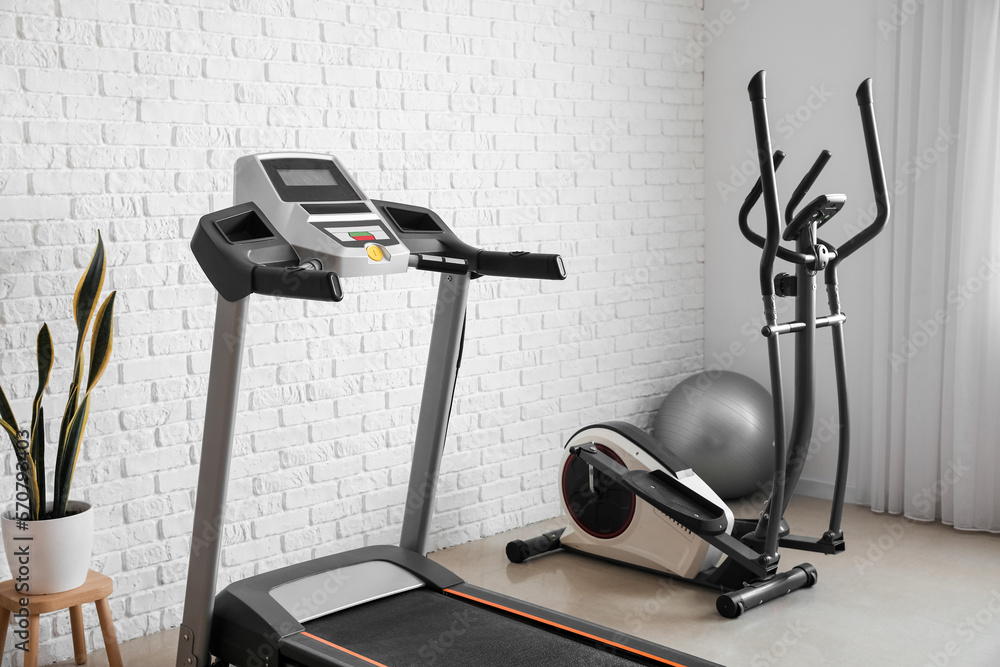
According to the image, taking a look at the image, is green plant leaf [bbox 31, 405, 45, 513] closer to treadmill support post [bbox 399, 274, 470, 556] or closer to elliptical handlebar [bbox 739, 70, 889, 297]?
treadmill support post [bbox 399, 274, 470, 556]

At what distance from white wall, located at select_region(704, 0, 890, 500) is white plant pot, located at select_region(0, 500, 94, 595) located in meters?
3.30

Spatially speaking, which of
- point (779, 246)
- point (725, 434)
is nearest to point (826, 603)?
point (725, 434)

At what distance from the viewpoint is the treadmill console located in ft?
7.57

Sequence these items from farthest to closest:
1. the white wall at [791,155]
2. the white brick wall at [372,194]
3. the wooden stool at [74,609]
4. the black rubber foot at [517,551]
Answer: the white wall at [791,155] < the black rubber foot at [517,551] < the white brick wall at [372,194] < the wooden stool at [74,609]

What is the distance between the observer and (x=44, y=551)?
262 cm

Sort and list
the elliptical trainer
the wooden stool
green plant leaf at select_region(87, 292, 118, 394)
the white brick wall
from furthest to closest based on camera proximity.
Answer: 1. the elliptical trainer
2. the white brick wall
3. green plant leaf at select_region(87, 292, 118, 394)
4. the wooden stool

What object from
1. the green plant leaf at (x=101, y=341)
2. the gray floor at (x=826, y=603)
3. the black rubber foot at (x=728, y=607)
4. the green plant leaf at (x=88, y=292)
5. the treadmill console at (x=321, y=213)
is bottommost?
the gray floor at (x=826, y=603)

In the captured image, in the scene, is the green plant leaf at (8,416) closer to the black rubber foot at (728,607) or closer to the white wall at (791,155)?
the black rubber foot at (728,607)

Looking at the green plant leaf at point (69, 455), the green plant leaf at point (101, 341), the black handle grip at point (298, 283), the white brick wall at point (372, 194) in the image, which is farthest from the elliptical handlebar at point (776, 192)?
the green plant leaf at point (69, 455)

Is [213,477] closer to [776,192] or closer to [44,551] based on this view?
[44,551]

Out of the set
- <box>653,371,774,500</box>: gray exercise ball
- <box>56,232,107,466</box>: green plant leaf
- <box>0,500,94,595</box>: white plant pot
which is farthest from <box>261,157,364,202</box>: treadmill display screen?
<box>653,371,774,500</box>: gray exercise ball

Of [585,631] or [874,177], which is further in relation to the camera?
[874,177]

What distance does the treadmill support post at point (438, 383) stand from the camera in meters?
2.87

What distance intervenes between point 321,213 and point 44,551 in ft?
4.08
